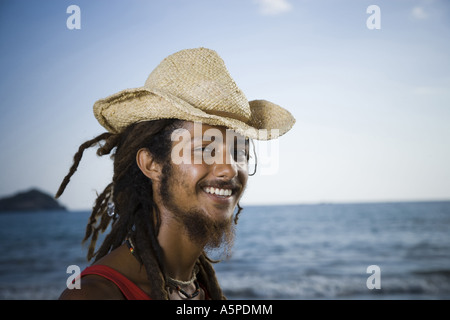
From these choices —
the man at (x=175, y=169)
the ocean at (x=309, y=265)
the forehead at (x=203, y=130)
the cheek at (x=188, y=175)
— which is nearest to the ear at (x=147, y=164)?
the man at (x=175, y=169)

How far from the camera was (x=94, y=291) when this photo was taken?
1.83m

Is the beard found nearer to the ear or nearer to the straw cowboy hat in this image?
the ear

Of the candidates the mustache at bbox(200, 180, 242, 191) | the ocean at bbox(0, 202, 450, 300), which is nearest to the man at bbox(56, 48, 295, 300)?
the mustache at bbox(200, 180, 242, 191)

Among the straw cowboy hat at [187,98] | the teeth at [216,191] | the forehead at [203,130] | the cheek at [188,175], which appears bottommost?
the teeth at [216,191]

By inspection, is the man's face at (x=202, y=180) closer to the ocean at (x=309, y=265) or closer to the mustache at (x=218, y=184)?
the mustache at (x=218, y=184)

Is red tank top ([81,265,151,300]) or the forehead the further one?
the forehead

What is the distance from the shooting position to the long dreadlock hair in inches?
85.6

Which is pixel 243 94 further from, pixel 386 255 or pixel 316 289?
pixel 386 255

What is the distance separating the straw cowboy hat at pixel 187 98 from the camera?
2.16m

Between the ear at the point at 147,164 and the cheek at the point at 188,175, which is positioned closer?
the cheek at the point at 188,175

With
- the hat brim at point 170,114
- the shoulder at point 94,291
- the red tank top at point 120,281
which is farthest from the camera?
the hat brim at point 170,114

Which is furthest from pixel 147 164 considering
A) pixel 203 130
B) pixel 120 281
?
pixel 120 281

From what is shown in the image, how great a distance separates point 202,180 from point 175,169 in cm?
17
